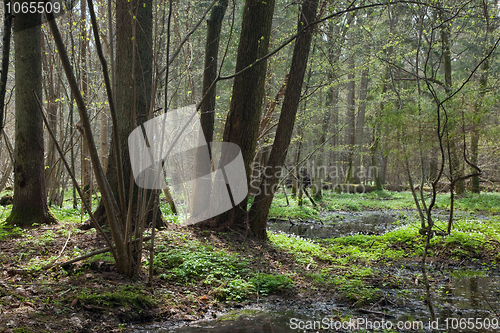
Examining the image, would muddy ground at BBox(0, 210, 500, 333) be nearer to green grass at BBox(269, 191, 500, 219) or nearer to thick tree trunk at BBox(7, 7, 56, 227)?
thick tree trunk at BBox(7, 7, 56, 227)

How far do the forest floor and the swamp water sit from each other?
0.14 m

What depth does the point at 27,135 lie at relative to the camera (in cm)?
552

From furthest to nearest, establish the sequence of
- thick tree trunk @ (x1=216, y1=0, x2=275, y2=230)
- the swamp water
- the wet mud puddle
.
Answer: the wet mud puddle, thick tree trunk @ (x1=216, y1=0, x2=275, y2=230), the swamp water

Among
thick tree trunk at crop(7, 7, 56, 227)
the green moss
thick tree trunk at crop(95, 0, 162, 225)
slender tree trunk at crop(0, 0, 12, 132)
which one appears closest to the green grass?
thick tree trunk at crop(95, 0, 162, 225)

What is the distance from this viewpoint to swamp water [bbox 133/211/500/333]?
343 centimetres

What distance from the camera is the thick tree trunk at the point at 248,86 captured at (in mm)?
6277

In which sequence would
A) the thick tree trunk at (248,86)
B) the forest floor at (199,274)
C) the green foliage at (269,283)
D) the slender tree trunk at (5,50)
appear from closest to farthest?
the slender tree trunk at (5,50), the forest floor at (199,274), the green foliage at (269,283), the thick tree trunk at (248,86)

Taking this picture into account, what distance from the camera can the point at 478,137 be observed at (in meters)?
13.5

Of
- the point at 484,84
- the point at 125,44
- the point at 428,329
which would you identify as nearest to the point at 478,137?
the point at 484,84

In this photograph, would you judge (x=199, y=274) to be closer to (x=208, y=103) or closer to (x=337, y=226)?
(x=208, y=103)

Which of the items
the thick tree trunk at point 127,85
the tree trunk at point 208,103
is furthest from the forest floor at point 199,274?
the thick tree trunk at point 127,85

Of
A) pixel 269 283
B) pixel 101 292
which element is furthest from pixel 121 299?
pixel 269 283

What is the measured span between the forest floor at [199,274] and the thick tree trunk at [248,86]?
4.25 feet

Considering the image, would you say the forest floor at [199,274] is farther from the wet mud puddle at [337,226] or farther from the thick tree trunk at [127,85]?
→ the wet mud puddle at [337,226]
